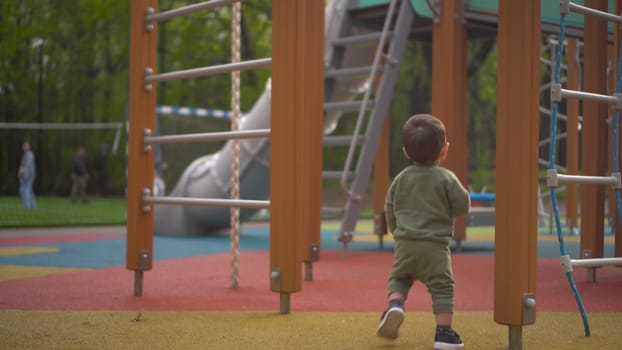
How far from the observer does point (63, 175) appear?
2827cm

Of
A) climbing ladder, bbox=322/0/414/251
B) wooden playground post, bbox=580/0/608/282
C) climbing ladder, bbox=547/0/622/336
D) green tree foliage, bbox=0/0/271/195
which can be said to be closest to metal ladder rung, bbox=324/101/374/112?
climbing ladder, bbox=322/0/414/251

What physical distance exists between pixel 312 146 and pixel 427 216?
2839 mm

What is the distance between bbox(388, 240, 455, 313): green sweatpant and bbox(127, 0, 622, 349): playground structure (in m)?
0.20

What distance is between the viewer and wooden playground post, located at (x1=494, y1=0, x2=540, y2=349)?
8.79 ft

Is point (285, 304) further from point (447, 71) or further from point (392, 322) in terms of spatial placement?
point (447, 71)

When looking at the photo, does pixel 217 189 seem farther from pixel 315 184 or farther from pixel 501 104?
pixel 501 104

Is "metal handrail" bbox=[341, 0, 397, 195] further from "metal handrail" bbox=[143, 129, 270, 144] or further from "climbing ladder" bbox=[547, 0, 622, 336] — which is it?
"climbing ladder" bbox=[547, 0, 622, 336]

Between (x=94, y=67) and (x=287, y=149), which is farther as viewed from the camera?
(x=94, y=67)

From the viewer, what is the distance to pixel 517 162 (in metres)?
2.69

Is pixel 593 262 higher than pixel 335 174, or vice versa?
pixel 335 174

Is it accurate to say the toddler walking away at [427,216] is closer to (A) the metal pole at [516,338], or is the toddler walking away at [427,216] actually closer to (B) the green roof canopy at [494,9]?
(A) the metal pole at [516,338]

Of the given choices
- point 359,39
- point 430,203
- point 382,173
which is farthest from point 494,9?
point 430,203

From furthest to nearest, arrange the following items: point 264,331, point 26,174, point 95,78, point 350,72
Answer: point 95,78
point 26,174
point 350,72
point 264,331


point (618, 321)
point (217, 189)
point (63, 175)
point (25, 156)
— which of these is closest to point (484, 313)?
point (618, 321)
